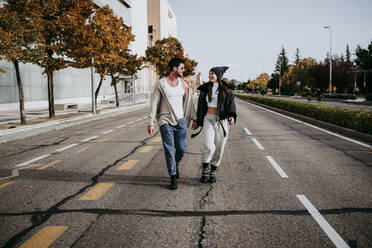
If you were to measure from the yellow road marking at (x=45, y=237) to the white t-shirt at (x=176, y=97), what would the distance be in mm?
2194

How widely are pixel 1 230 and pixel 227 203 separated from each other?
104 inches

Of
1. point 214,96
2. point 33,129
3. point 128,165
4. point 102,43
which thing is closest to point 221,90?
point 214,96

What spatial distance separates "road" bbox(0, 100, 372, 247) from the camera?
125 inches

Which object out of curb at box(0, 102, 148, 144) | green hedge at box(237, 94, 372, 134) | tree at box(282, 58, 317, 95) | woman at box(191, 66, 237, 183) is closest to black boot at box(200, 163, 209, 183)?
woman at box(191, 66, 237, 183)

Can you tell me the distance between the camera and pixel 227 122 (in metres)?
5.17

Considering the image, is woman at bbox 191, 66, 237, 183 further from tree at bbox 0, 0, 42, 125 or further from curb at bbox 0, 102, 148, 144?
tree at bbox 0, 0, 42, 125

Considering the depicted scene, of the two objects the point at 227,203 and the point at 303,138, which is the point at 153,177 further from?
the point at 303,138

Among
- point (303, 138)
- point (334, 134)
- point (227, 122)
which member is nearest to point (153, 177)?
point (227, 122)

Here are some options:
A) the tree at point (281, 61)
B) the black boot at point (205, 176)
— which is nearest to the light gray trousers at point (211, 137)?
the black boot at point (205, 176)

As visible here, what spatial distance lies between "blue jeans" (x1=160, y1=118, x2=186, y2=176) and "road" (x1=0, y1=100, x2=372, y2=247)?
0.41m

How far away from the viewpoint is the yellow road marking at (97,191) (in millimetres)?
4424

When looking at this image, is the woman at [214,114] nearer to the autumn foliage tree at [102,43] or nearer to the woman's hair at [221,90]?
the woman's hair at [221,90]

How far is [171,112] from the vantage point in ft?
15.5

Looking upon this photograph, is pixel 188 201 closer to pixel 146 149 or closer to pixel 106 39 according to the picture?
pixel 146 149
